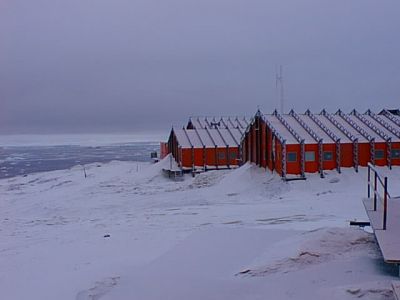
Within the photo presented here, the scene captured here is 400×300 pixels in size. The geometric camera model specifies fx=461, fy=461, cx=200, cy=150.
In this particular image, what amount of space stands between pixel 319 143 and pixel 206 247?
14.8 metres

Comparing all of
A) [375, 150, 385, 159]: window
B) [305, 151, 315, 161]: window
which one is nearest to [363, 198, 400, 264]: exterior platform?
[305, 151, 315, 161]: window

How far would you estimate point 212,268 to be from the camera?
925 centimetres

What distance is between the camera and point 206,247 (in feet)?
36.9

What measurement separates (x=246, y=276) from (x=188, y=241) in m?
4.15

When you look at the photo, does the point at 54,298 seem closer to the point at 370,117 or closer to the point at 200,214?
the point at 200,214

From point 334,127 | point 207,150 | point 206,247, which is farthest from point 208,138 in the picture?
point 206,247

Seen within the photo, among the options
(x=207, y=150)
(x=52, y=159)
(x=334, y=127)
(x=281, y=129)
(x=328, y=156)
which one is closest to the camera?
(x=328, y=156)

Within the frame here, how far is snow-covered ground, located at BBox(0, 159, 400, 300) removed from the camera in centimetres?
754

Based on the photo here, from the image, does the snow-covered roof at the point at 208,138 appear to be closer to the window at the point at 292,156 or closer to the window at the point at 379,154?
the window at the point at 292,156

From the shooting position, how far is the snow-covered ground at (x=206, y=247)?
7543 mm

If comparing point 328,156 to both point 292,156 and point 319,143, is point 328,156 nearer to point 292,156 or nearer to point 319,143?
point 319,143

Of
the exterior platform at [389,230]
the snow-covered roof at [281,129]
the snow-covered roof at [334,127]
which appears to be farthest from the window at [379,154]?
the exterior platform at [389,230]

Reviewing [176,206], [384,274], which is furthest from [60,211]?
[384,274]

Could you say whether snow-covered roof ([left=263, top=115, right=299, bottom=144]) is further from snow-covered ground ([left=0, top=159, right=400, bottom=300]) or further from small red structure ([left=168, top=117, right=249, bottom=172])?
small red structure ([left=168, top=117, right=249, bottom=172])
